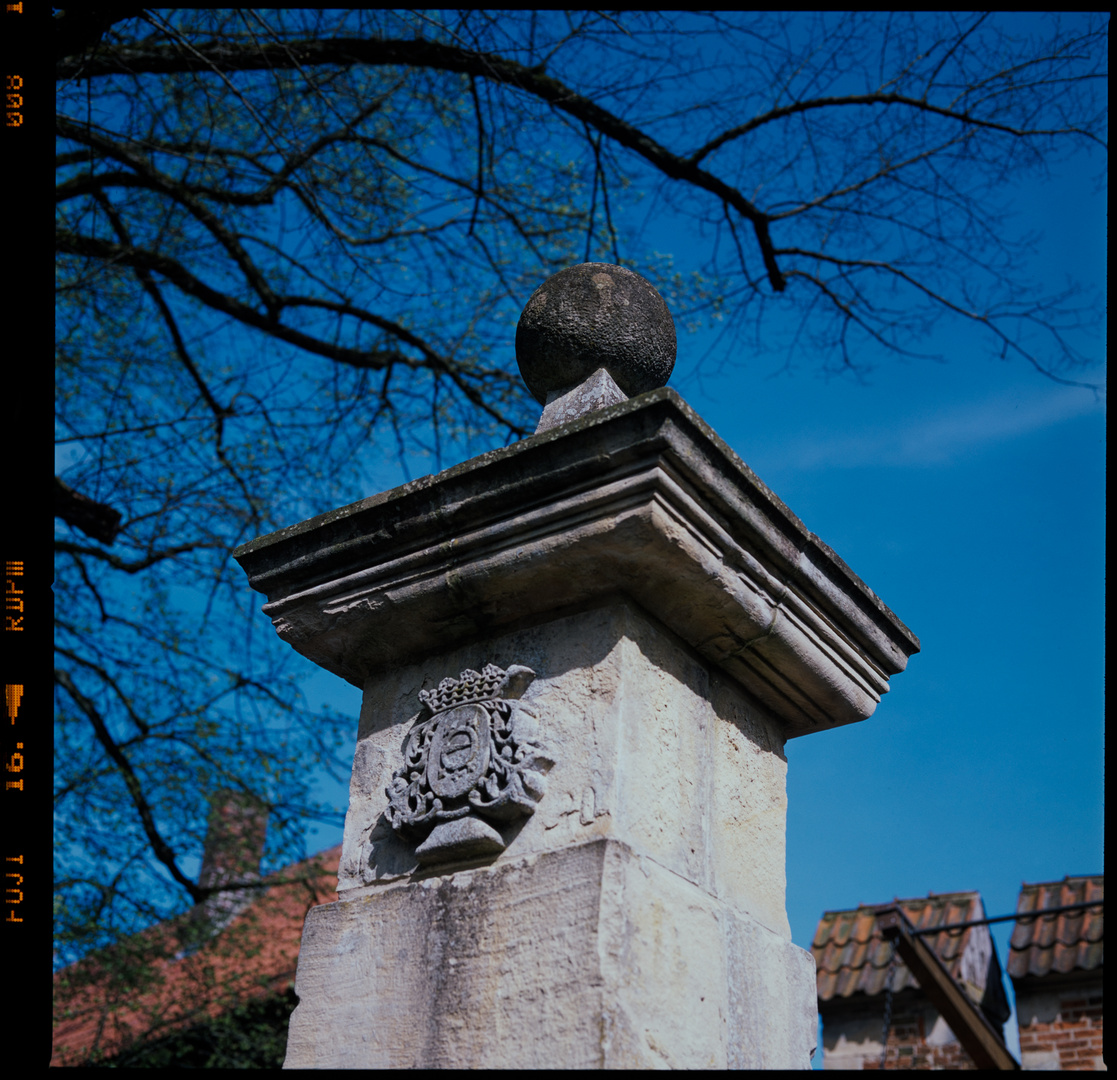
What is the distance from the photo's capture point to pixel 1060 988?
8.85 metres

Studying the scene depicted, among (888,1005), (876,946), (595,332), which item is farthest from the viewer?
(876,946)

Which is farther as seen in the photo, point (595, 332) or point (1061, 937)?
point (1061, 937)

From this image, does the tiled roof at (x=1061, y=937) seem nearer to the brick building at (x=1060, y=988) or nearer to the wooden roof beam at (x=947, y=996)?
the brick building at (x=1060, y=988)

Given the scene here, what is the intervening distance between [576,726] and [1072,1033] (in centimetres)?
818

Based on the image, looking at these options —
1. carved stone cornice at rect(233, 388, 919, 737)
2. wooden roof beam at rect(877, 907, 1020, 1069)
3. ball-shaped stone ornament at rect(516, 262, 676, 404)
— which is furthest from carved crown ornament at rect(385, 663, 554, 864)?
wooden roof beam at rect(877, 907, 1020, 1069)

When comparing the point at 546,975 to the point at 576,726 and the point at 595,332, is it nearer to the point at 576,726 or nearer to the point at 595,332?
the point at 576,726

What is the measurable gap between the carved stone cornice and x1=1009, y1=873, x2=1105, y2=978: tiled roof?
7.42m

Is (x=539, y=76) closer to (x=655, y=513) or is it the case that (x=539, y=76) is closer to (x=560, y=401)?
(x=560, y=401)

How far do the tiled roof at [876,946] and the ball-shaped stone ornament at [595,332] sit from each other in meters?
8.14

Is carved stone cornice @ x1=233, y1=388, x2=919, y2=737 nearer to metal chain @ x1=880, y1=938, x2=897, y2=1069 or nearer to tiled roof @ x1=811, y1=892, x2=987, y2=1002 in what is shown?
metal chain @ x1=880, y1=938, x2=897, y2=1069

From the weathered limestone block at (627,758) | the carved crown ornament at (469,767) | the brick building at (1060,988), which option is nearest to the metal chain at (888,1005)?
the brick building at (1060,988)

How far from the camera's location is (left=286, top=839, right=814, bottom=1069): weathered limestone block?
1804 mm

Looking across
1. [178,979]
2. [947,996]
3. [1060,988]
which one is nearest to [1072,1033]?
[1060,988]

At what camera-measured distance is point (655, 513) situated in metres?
2.00
